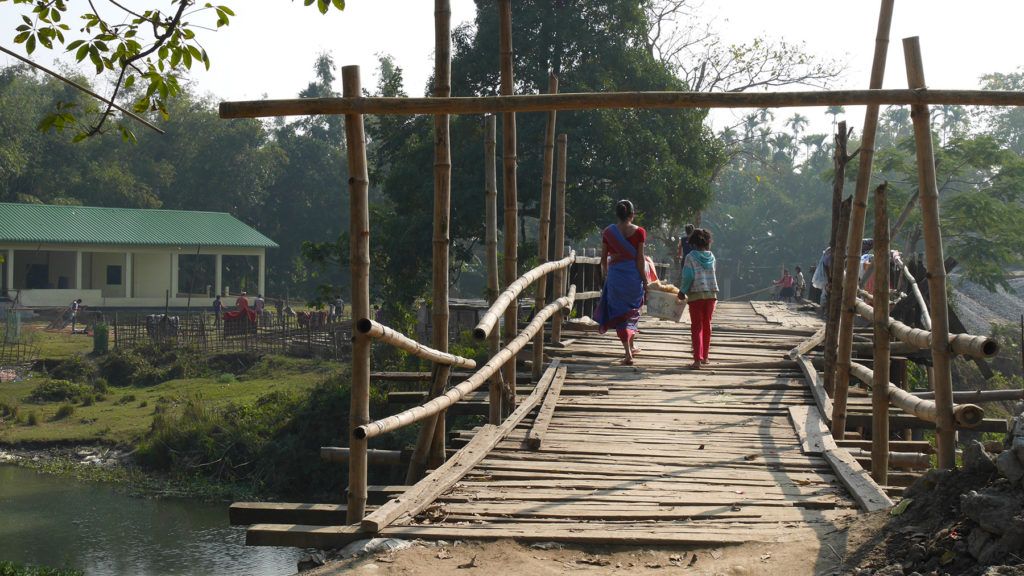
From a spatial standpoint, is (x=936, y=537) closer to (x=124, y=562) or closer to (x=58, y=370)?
(x=124, y=562)

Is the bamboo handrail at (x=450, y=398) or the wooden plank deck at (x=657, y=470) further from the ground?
the bamboo handrail at (x=450, y=398)

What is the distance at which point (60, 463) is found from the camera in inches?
661

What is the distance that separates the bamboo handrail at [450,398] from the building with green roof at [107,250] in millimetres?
25133

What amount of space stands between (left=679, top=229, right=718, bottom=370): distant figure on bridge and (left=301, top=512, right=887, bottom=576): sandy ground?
373cm

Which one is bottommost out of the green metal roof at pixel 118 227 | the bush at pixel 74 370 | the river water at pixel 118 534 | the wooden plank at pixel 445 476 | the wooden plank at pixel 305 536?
the river water at pixel 118 534

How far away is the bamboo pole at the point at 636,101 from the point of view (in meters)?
3.69

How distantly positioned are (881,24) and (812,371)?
2498mm

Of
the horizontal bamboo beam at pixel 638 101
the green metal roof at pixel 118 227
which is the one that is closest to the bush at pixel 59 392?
the green metal roof at pixel 118 227

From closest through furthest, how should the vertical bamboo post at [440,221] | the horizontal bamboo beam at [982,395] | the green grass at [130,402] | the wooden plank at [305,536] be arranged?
the wooden plank at [305,536]
the vertical bamboo post at [440,221]
the horizontal bamboo beam at [982,395]
the green grass at [130,402]

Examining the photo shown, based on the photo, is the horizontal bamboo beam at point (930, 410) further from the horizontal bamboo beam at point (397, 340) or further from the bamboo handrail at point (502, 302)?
the horizontal bamboo beam at point (397, 340)

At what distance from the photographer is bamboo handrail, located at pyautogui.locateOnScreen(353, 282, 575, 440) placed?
3.50 metres

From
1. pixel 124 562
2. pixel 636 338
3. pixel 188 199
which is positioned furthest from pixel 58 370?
pixel 188 199

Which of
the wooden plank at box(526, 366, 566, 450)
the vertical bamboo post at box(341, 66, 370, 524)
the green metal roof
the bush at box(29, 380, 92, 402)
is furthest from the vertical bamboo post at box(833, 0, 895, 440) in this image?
the green metal roof

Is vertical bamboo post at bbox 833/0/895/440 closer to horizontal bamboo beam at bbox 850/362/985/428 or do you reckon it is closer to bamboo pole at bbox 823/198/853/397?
bamboo pole at bbox 823/198/853/397
